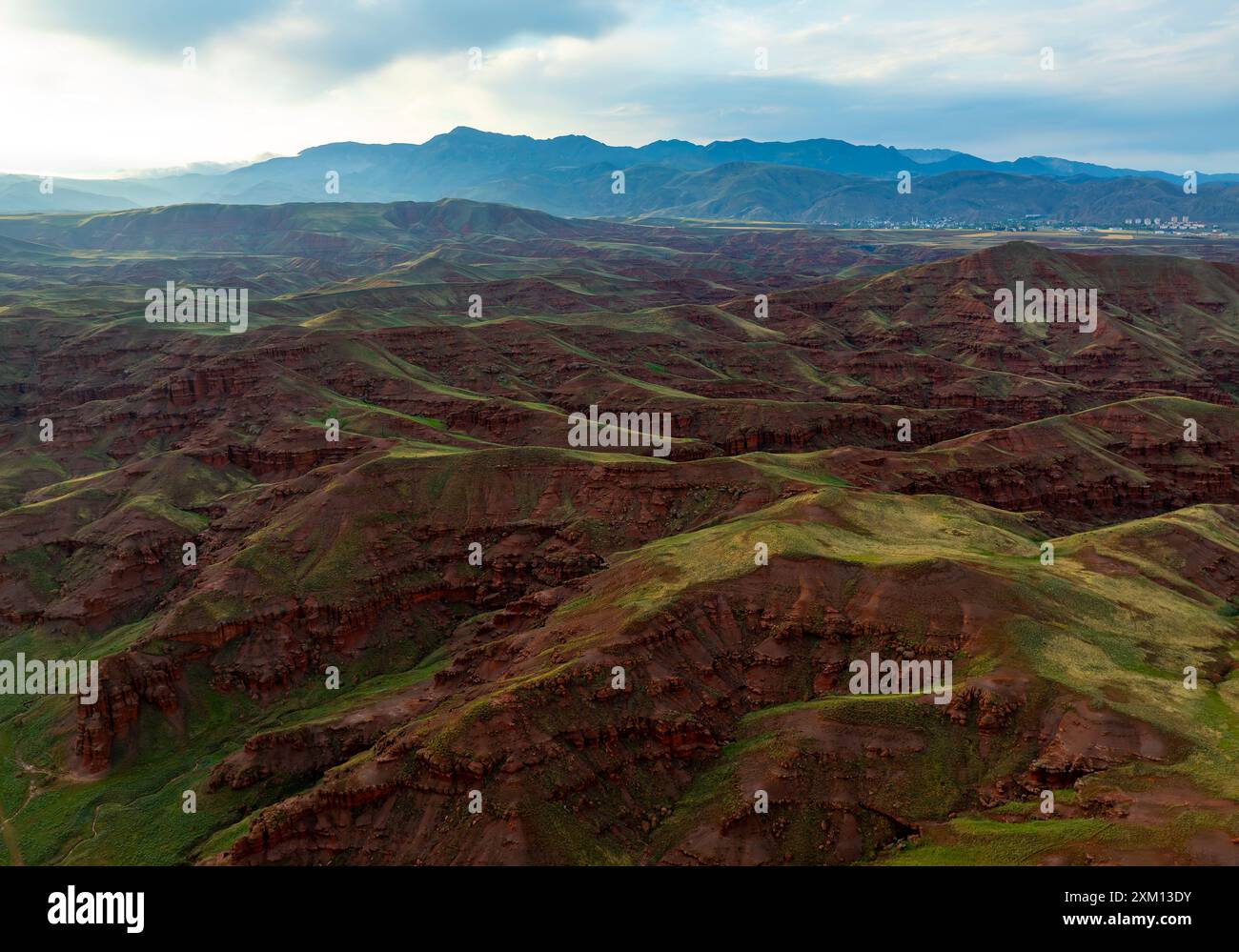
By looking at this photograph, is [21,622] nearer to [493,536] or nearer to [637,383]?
[493,536]

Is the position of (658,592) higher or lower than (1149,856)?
higher

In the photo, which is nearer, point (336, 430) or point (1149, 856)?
point (1149, 856)

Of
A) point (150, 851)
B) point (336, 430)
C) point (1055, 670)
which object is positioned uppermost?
point (336, 430)

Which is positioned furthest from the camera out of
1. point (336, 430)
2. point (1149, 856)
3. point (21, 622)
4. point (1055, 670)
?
point (336, 430)

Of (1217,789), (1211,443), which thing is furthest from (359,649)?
(1211,443)

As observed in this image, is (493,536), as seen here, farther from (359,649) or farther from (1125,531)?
(1125,531)

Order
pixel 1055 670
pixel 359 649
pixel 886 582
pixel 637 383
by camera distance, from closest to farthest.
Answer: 1. pixel 1055 670
2. pixel 886 582
3. pixel 359 649
4. pixel 637 383

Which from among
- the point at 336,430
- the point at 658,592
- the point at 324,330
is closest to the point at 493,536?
the point at 658,592
